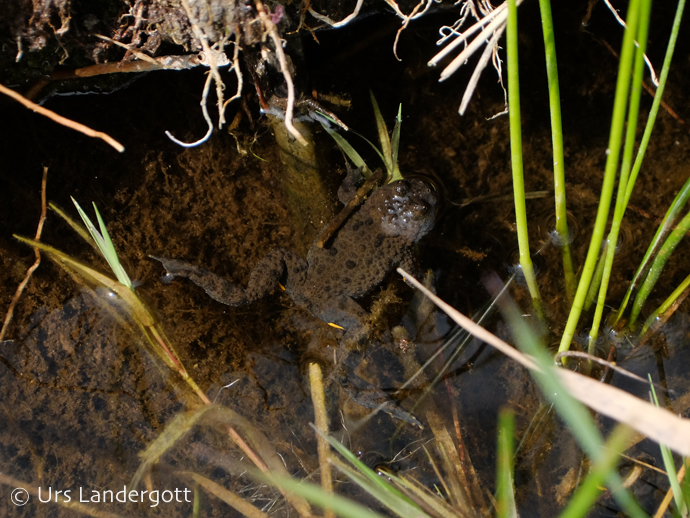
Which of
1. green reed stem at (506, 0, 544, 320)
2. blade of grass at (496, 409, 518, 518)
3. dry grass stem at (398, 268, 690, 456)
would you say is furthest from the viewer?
blade of grass at (496, 409, 518, 518)

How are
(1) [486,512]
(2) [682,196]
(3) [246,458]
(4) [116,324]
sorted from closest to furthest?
(2) [682,196] → (1) [486,512] → (3) [246,458] → (4) [116,324]

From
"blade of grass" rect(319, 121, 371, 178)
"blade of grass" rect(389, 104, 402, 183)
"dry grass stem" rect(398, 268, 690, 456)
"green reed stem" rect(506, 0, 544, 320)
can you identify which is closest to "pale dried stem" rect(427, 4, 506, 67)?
"green reed stem" rect(506, 0, 544, 320)

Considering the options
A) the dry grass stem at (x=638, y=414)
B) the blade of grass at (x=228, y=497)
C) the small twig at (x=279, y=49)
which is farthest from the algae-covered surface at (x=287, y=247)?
the dry grass stem at (x=638, y=414)

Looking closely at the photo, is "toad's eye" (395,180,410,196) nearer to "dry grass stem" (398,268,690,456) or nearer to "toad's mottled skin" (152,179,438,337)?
"toad's mottled skin" (152,179,438,337)

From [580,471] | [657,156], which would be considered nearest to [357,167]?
[657,156]

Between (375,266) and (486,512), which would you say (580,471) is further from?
(375,266)

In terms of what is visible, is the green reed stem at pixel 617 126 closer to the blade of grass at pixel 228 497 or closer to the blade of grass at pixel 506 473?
the blade of grass at pixel 506 473
